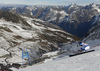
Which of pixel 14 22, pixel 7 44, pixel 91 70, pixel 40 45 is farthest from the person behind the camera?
pixel 14 22

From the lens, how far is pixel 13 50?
78500mm

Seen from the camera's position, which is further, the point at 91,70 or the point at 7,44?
the point at 7,44

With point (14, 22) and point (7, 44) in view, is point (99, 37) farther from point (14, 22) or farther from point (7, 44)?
point (14, 22)

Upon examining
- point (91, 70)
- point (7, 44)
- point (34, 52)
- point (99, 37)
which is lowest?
point (34, 52)

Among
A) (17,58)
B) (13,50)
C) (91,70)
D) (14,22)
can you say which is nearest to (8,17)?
(14,22)

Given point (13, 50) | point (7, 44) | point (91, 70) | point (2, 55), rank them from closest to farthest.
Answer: point (91, 70)
point (2, 55)
point (13, 50)
point (7, 44)

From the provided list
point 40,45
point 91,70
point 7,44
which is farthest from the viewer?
point 40,45

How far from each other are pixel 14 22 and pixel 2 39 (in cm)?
6013

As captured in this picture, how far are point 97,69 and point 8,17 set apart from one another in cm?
14669

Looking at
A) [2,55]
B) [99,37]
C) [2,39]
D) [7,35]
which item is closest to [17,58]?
[2,55]

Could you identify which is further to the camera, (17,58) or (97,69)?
(17,58)

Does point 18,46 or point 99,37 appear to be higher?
point 99,37

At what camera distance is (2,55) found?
70.4 metres

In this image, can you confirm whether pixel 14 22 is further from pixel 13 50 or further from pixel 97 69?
pixel 97 69
